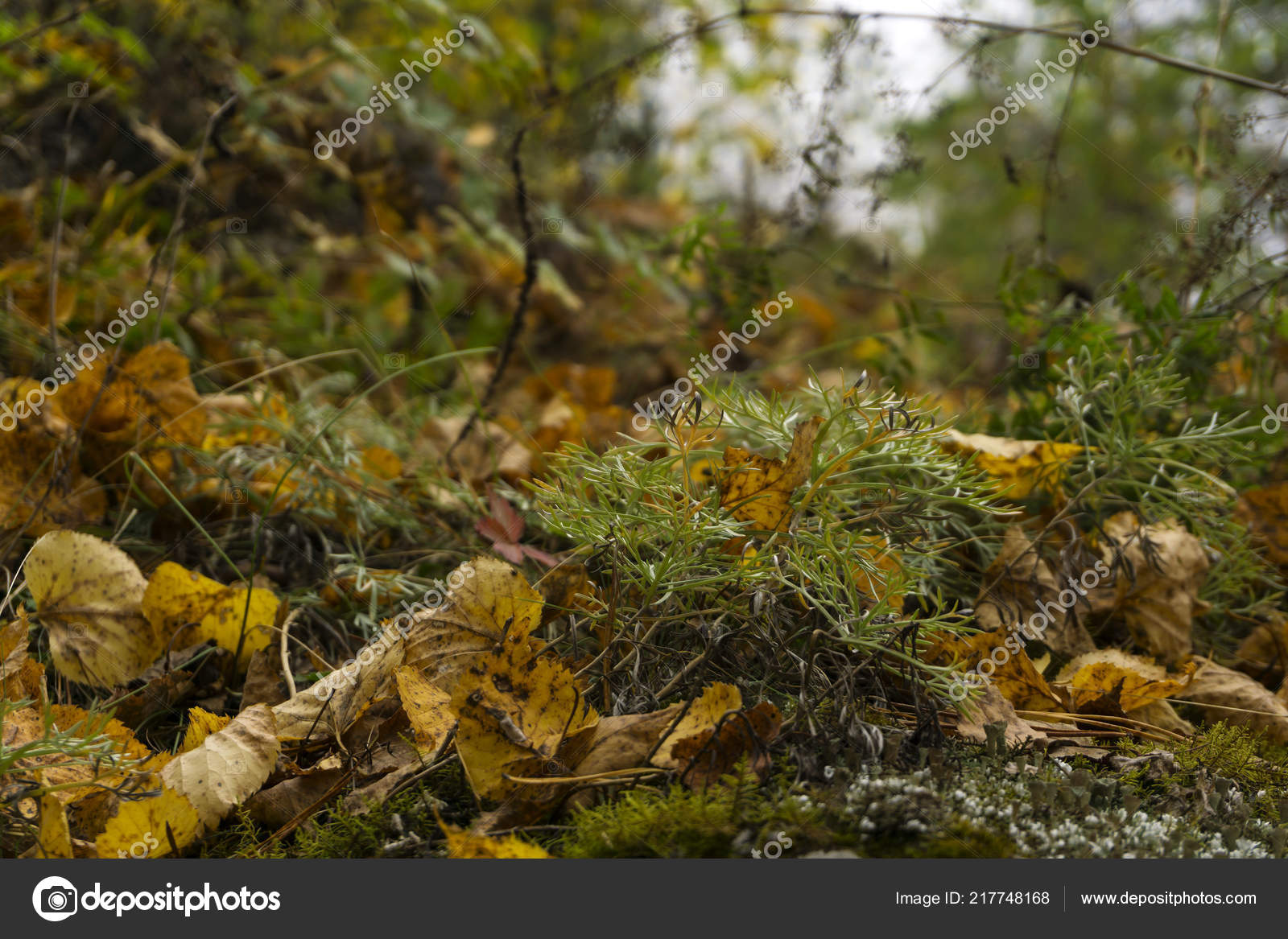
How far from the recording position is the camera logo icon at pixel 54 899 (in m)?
1.07

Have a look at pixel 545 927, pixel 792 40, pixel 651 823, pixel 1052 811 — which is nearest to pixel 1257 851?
pixel 1052 811

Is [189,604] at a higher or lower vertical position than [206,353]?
lower

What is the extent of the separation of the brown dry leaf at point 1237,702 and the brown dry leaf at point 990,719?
0.44 m

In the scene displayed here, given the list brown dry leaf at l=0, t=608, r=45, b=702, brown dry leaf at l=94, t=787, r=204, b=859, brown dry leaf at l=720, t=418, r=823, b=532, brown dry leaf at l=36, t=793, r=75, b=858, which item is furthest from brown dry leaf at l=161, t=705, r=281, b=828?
brown dry leaf at l=720, t=418, r=823, b=532

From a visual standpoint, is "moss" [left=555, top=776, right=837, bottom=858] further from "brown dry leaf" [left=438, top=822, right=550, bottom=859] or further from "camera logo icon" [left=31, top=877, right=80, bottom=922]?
"camera logo icon" [left=31, top=877, right=80, bottom=922]

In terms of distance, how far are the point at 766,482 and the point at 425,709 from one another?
0.60m

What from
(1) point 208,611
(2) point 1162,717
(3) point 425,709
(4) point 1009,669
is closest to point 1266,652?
(2) point 1162,717

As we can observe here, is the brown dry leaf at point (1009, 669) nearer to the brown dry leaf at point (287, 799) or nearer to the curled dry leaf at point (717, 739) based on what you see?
the curled dry leaf at point (717, 739)

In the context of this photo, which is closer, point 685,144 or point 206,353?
point 206,353

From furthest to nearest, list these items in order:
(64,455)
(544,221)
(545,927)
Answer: (544,221), (64,455), (545,927)

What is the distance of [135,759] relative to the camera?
49.8 inches

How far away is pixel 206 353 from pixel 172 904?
6.86 ft

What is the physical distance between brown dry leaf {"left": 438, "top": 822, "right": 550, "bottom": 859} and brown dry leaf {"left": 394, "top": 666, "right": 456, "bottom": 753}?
0.19 meters

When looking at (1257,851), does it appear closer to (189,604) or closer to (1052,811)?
(1052,811)
